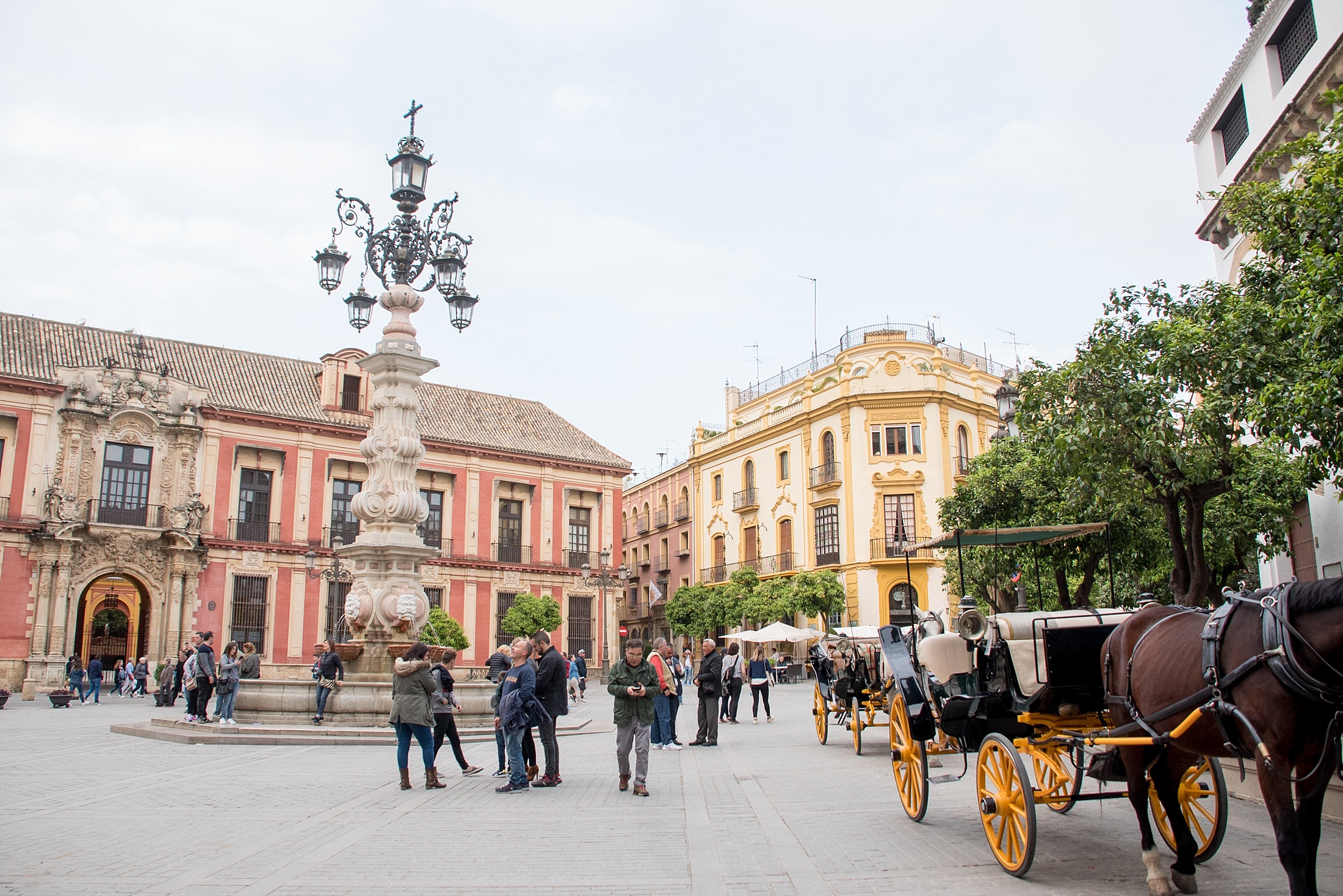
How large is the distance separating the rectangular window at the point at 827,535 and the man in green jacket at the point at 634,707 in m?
29.8

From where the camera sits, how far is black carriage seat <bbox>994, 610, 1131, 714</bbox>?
616cm

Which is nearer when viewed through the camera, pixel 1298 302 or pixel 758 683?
pixel 1298 302

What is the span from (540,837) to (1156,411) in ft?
27.3

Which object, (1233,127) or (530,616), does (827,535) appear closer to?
(530,616)

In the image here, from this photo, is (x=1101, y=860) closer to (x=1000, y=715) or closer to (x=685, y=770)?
(x=1000, y=715)

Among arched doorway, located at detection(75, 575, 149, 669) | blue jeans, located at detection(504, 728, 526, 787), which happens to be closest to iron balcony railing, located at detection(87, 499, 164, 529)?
arched doorway, located at detection(75, 575, 149, 669)

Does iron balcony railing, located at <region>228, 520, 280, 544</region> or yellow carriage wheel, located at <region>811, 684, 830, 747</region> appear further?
iron balcony railing, located at <region>228, 520, 280, 544</region>

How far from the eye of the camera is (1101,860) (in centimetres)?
602

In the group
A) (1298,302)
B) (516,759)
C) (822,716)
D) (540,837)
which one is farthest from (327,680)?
(1298,302)

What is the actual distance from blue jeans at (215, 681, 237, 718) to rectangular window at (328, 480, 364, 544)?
2222 centimetres

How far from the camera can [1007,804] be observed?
5688 millimetres

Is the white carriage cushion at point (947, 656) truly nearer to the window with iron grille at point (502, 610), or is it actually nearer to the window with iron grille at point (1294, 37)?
the window with iron grille at point (1294, 37)

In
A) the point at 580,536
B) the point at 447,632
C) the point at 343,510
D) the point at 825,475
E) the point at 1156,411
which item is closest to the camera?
the point at 1156,411

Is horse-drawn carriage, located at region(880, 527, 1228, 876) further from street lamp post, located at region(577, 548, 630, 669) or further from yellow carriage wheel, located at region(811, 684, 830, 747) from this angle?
street lamp post, located at region(577, 548, 630, 669)
